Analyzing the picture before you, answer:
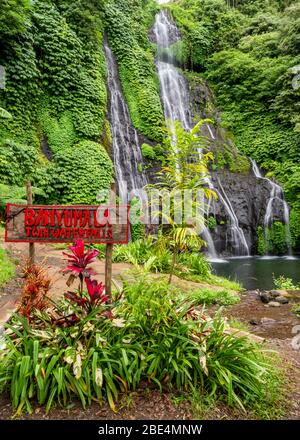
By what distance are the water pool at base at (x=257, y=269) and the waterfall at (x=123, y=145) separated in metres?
4.35

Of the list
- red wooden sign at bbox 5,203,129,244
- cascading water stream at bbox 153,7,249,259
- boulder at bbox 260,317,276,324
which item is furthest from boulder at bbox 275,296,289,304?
cascading water stream at bbox 153,7,249,259

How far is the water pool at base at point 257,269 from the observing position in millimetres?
9211

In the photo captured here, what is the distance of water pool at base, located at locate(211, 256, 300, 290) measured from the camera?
9211 millimetres

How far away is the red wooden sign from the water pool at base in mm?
6181

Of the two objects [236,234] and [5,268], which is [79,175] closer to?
[5,268]

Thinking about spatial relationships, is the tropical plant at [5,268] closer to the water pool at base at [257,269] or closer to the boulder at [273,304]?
the boulder at [273,304]

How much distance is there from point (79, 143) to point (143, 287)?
9.81 m

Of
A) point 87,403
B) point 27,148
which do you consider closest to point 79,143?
point 27,148

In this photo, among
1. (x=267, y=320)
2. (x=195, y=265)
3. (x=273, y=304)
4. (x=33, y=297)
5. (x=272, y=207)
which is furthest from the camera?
(x=272, y=207)

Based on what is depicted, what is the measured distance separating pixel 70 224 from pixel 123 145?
10569 millimetres

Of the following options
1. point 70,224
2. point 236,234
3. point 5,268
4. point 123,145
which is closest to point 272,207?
point 236,234

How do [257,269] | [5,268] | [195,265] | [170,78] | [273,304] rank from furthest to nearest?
[170,78] → [257,269] → [195,265] → [273,304] → [5,268]

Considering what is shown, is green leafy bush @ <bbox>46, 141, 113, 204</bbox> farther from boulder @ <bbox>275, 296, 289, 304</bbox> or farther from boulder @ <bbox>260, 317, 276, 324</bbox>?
boulder @ <bbox>260, 317, 276, 324</bbox>

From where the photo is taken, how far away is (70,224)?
3.70m
